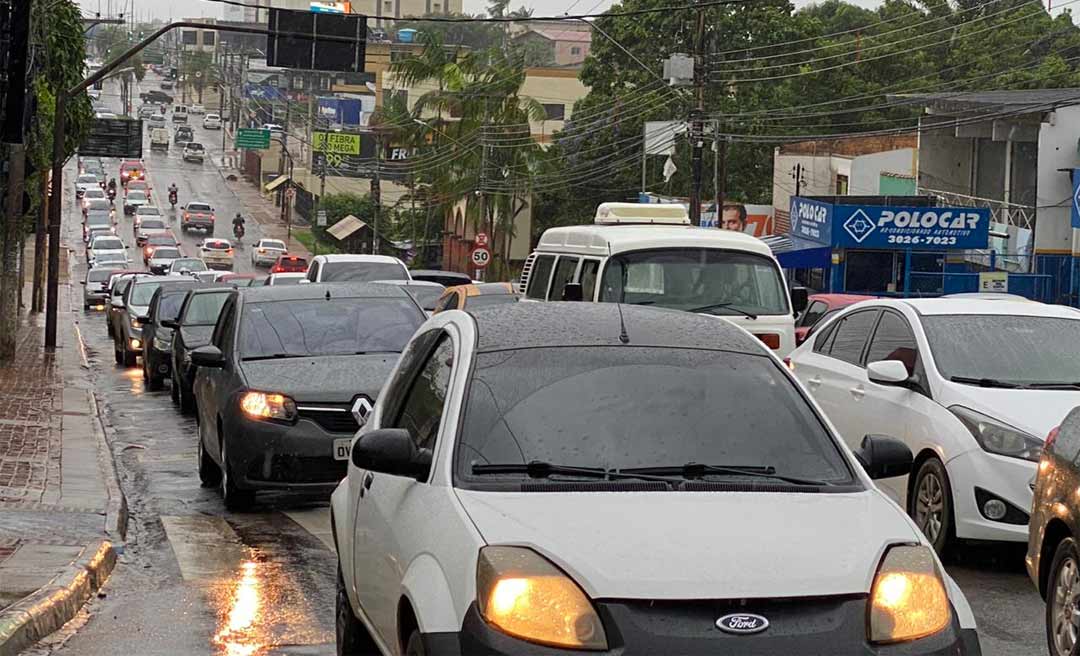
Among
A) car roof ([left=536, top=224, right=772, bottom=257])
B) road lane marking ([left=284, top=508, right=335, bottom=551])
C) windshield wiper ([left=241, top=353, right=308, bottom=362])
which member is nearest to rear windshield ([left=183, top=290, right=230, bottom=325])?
car roof ([left=536, top=224, right=772, bottom=257])

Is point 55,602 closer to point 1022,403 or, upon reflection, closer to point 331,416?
point 331,416

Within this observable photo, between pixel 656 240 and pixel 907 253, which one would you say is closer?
pixel 656 240

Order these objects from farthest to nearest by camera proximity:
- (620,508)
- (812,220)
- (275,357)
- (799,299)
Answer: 1. (812,220)
2. (799,299)
3. (275,357)
4. (620,508)

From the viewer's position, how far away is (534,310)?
6461 millimetres

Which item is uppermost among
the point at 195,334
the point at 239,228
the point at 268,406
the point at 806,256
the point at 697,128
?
the point at 697,128

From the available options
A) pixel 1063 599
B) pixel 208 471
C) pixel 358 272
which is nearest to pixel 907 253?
pixel 358 272

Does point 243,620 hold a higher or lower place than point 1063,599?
lower

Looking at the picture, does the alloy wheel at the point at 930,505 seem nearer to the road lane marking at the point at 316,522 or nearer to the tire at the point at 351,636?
the road lane marking at the point at 316,522

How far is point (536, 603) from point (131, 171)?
394ft

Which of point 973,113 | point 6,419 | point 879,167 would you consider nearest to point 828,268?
point 973,113

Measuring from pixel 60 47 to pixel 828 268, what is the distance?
66.8 ft

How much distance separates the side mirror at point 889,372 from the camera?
1013 cm

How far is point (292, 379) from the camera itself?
12.0 m

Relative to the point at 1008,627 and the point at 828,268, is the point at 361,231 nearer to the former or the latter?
the point at 828,268
